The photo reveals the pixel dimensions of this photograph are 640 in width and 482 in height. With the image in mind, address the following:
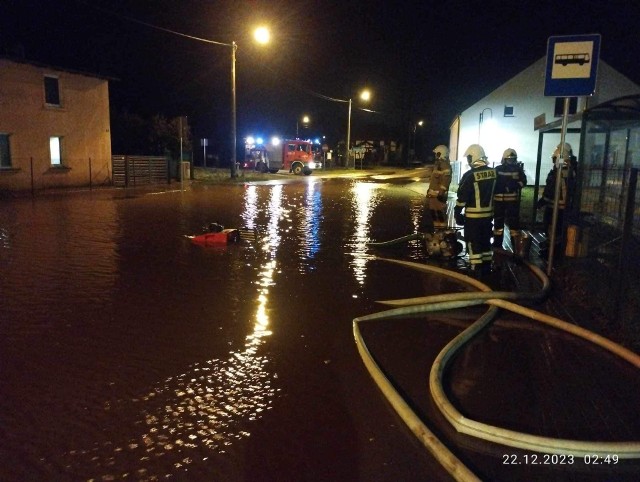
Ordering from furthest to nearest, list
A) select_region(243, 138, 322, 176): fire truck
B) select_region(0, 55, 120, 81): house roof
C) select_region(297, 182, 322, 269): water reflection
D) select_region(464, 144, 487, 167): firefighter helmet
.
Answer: select_region(243, 138, 322, 176): fire truck
select_region(0, 55, 120, 81): house roof
select_region(297, 182, 322, 269): water reflection
select_region(464, 144, 487, 167): firefighter helmet

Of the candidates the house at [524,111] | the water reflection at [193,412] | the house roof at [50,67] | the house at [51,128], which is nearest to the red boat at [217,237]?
the water reflection at [193,412]

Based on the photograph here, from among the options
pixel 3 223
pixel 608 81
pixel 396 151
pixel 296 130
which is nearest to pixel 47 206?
pixel 3 223

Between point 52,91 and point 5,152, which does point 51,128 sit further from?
point 5,152

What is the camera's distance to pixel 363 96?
5309 cm

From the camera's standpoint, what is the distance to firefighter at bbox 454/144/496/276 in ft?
26.3

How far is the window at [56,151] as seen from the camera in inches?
1005

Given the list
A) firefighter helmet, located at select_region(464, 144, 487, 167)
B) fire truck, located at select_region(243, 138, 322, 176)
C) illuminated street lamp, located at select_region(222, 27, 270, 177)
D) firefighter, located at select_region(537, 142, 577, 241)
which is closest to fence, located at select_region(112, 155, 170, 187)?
illuminated street lamp, located at select_region(222, 27, 270, 177)

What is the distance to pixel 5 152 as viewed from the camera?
76.9 feet

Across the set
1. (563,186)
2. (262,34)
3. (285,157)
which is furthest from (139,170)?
(563,186)

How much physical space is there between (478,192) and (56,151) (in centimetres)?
2280

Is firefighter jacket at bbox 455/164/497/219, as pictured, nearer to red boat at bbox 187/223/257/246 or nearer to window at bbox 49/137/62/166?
red boat at bbox 187/223/257/246

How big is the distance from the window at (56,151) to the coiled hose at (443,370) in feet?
74.3

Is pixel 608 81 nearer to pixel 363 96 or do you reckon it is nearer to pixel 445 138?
pixel 363 96

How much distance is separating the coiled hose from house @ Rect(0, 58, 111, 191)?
21.2 metres
